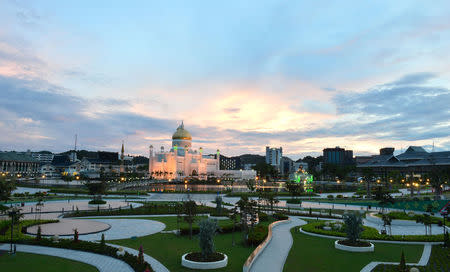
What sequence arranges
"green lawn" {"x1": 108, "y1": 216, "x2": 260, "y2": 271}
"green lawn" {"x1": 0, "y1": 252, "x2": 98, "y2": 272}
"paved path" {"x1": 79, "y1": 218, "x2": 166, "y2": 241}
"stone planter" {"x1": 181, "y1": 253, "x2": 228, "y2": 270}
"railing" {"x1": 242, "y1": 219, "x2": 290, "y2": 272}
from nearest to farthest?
"railing" {"x1": 242, "y1": 219, "x2": 290, "y2": 272} → "green lawn" {"x1": 0, "y1": 252, "x2": 98, "y2": 272} → "stone planter" {"x1": 181, "y1": 253, "x2": 228, "y2": 270} → "green lawn" {"x1": 108, "y1": 216, "x2": 260, "y2": 271} → "paved path" {"x1": 79, "y1": 218, "x2": 166, "y2": 241}

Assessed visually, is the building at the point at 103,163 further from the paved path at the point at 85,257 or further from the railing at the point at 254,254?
the railing at the point at 254,254

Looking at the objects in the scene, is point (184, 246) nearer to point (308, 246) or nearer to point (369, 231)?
point (308, 246)

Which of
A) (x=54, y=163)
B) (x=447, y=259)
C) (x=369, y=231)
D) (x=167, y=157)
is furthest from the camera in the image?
(x=54, y=163)

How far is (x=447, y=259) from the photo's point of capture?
1903 cm

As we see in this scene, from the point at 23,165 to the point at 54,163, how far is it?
14.9m

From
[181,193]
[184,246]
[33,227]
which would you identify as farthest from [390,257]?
[181,193]

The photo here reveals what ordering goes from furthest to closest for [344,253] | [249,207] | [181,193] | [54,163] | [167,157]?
[54,163], [167,157], [181,193], [249,207], [344,253]

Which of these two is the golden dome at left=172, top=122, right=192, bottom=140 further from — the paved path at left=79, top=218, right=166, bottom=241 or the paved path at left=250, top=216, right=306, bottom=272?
the paved path at left=250, top=216, right=306, bottom=272

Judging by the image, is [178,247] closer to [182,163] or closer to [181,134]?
[182,163]

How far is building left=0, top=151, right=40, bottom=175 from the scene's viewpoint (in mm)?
129488

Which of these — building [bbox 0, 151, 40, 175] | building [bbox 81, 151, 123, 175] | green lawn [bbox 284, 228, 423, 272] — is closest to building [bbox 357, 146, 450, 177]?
green lawn [bbox 284, 228, 423, 272]

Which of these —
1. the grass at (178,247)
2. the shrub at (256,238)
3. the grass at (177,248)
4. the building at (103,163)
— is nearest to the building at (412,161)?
the shrub at (256,238)

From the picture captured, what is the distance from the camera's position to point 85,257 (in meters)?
18.7

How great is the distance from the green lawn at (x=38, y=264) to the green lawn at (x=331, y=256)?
11.7m
